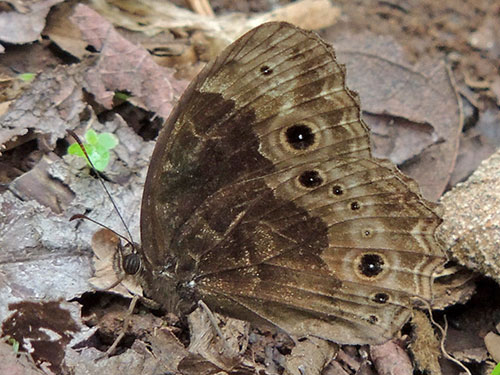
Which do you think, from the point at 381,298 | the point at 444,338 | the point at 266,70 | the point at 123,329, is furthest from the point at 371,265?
the point at 123,329

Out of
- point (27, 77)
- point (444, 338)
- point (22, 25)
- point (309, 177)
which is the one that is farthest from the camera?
point (22, 25)

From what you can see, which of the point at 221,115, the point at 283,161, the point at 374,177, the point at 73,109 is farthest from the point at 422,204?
the point at 73,109

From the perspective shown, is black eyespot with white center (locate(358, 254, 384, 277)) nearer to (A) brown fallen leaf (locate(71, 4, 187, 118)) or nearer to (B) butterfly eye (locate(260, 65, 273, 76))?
(B) butterfly eye (locate(260, 65, 273, 76))

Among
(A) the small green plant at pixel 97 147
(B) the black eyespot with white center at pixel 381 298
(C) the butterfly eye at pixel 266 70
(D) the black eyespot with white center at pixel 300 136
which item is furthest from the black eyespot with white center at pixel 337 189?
(A) the small green plant at pixel 97 147

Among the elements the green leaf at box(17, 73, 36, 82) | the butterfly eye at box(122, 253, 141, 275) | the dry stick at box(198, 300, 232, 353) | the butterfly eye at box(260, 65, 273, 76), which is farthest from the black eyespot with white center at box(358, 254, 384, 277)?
the green leaf at box(17, 73, 36, 82)

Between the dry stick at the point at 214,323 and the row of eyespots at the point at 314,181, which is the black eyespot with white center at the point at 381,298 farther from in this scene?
the dry stick at the point at 214,323

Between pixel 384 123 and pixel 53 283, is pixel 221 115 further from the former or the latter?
pixel 384 123

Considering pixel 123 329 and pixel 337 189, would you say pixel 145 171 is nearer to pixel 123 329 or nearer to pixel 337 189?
pixel 123 329
